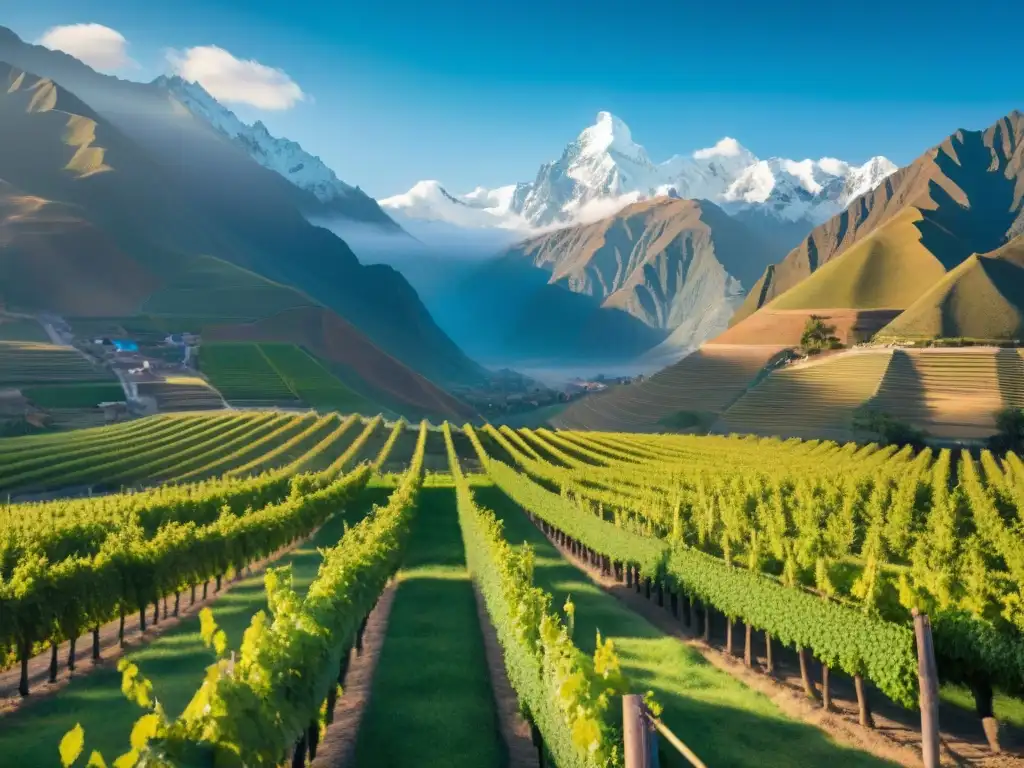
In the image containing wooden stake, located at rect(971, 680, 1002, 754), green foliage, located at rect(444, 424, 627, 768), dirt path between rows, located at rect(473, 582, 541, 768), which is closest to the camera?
Answer: green foliage, located at rect(444, 424, 627, 768)

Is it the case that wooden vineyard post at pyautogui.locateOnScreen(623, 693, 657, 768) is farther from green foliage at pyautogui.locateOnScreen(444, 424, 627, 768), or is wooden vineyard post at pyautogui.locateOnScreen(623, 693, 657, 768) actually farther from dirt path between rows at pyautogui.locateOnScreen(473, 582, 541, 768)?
dirt path between rows at pyautogui.locateOnScreen(473, 582, 541, 768)

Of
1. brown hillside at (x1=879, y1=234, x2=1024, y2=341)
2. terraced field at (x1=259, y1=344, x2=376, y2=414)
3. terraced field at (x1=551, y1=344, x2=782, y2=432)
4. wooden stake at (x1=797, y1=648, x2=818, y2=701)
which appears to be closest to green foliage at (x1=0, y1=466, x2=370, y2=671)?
wooden stake at (x1=797, y1=648, x2=818, y2=701)

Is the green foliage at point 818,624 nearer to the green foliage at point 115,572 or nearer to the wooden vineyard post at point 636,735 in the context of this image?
the wooden vineyard post at point 636,735

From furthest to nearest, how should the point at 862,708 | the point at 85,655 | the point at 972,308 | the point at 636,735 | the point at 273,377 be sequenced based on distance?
the point at 972,308
the point at 273,377
the point at 85,655
the point at 862,708
the point at 636,735

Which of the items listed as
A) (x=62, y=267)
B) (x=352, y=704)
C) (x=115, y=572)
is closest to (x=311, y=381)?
(x=62, y=267)

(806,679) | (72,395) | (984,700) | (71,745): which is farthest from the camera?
(72,395)

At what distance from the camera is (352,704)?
19.2 m

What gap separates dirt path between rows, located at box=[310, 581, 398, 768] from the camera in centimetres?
1570

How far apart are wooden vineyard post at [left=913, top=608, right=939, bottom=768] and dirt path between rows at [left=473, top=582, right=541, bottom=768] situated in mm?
7424

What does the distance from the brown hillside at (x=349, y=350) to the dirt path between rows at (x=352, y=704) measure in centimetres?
14432

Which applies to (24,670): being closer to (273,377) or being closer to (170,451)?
(170,451)

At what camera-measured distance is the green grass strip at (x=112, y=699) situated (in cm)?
1598

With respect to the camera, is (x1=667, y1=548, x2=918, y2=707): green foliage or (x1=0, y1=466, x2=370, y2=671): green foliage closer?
(x1=667, y1=548, x2=918, y2=707): green foliage

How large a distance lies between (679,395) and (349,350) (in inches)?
3189
